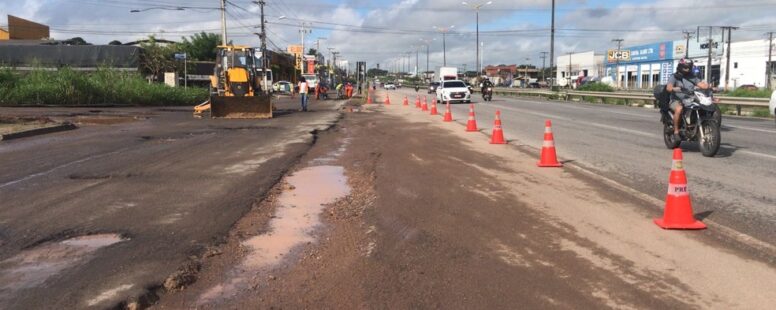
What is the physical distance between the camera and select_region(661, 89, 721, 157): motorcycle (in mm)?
10992

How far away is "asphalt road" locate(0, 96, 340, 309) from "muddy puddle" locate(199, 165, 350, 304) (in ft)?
1.37

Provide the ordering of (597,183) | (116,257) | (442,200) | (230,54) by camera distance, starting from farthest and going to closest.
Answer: (230,54) → (597,183) → (442,200) → (116,257)

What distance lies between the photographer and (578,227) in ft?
20.0

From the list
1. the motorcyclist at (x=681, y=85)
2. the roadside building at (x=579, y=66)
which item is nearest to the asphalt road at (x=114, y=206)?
the motorcyclist at (x=681, y=85)

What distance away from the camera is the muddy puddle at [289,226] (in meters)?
4.60

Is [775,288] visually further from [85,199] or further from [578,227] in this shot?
[85,199]

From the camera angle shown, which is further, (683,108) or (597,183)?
(683,108)

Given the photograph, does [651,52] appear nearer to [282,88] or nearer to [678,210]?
[282,88]

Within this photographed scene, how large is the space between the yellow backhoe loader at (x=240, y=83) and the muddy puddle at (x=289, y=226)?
14293mm

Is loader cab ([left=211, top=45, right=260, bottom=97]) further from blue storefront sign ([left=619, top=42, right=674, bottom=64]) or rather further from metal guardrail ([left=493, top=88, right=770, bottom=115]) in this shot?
blue storefront sign ([left=619, top=42, right=674, bottom=64])

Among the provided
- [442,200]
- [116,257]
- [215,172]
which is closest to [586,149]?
[442,200]

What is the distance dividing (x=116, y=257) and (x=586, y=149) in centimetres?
999

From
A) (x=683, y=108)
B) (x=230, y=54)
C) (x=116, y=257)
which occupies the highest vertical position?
(x=230, y=54)

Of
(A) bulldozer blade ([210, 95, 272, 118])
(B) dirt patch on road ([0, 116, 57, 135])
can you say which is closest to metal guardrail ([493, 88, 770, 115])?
(A) bulldozer blade ([210, 95, 272, 118])
